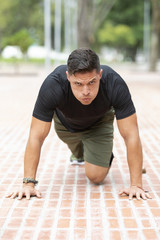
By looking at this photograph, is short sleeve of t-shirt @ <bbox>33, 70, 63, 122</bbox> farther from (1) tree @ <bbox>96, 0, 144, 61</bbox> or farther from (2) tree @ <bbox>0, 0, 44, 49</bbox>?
(2) tree @ <bbox>0, 0, 44, 49</bbox>

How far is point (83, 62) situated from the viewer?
11.5 ft

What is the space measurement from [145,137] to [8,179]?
3.10 meters

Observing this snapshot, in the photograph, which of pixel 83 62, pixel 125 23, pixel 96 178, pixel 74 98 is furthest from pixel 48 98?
pixel 125 23

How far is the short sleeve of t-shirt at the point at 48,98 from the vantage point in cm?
382

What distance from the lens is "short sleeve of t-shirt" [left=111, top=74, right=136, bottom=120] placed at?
150 inches

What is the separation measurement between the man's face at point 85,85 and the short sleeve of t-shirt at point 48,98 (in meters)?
0.21

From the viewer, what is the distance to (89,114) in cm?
413

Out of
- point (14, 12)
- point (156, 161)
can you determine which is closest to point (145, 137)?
point (156, 161)

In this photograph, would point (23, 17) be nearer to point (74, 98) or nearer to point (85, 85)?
point (74, 98)

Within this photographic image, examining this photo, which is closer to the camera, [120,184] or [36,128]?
[36,128]

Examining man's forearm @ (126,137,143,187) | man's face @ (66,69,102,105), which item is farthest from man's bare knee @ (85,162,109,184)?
man's face @ (66,69,102,105)

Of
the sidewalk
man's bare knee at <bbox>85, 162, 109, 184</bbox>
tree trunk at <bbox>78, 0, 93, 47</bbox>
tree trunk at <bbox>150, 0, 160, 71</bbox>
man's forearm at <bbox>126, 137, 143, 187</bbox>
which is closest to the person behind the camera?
the sidewalk

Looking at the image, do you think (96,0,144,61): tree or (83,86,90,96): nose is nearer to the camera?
(83,86,90,96): nose

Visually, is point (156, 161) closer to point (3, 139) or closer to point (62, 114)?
point (62, 114)
